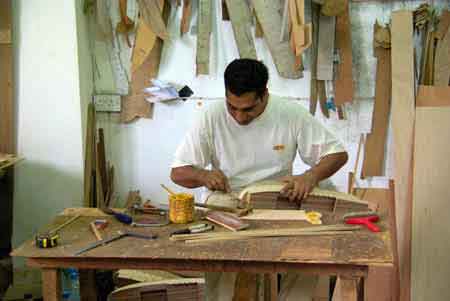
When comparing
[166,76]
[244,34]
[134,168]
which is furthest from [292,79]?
[134,168]

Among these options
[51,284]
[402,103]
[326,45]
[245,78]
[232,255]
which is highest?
[326,45]

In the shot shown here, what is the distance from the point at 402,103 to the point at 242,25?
1.21 m

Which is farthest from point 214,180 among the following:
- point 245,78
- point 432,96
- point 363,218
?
point 432,96

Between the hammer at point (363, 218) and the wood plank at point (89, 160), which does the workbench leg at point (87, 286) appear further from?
the wood plank at point (89, 160)

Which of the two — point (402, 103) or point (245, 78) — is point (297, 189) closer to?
point (245, 78)

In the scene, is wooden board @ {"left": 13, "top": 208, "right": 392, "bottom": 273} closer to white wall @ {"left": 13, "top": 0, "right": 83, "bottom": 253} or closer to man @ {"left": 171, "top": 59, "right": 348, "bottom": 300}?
man @ {"left": 171, "top": 59, "right": 348, "bottom": 300}

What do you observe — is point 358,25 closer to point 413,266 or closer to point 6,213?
point 413,266

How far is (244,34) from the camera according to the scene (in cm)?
419

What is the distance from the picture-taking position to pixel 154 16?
13.9 feet

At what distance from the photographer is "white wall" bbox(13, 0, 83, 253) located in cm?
403

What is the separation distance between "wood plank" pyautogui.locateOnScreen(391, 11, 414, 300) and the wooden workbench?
1.19 m

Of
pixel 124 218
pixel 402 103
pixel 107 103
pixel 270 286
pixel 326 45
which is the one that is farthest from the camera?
pixel 107 103

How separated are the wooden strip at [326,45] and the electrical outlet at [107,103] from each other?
4.96ft

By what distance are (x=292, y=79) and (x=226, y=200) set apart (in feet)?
5.11
